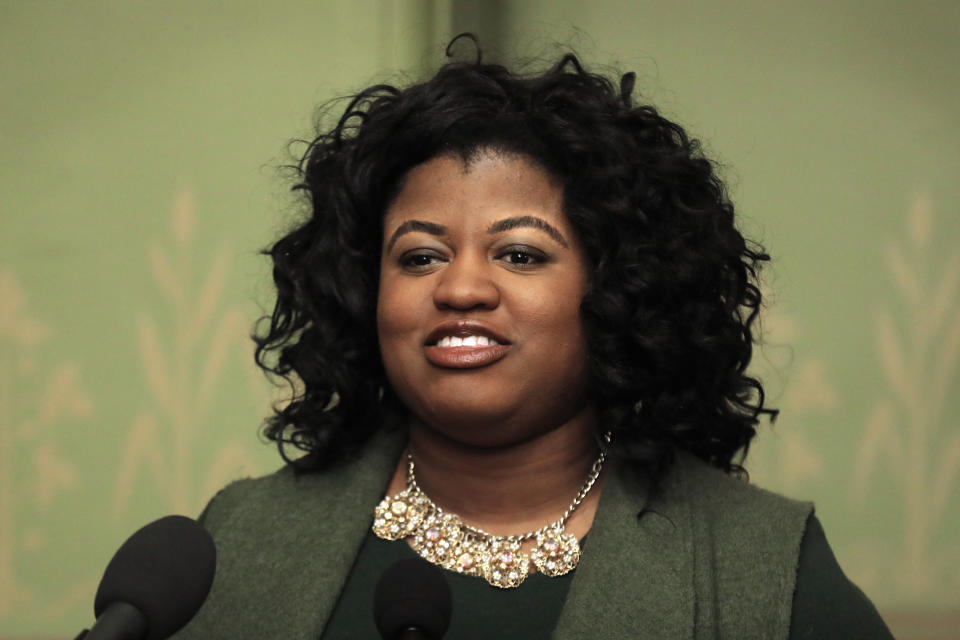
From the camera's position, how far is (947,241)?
2562mm

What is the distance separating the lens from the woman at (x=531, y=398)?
1521 millimetres

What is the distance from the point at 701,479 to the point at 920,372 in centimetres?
111

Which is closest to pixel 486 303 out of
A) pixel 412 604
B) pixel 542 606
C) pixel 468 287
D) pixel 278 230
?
pixel 468 287

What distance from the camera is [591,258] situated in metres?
1.62

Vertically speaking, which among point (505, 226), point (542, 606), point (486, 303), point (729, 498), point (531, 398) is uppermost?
point (505, 226)

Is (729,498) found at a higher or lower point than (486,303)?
lower

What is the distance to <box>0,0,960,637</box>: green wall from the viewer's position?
8.38 feet

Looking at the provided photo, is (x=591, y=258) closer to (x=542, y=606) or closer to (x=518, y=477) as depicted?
(x=518, y=477)

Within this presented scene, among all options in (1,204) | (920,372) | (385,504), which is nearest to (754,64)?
(920,372)

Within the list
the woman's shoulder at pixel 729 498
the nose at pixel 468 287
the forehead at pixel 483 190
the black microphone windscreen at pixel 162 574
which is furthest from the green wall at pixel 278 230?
the black microphone windscreen at pixel 162 574

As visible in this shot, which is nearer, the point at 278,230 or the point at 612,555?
the point at 612,555

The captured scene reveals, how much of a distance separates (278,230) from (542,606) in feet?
4.09

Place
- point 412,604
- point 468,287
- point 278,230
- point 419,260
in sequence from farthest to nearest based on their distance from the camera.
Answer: point 278,230 → point 419,260 → point 468,287 → point 412,604

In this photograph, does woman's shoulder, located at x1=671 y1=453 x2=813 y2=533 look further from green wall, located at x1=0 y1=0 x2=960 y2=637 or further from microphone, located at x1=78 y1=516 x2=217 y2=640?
green wall, located at x1=0 y1=0 x2=960 y2=637
